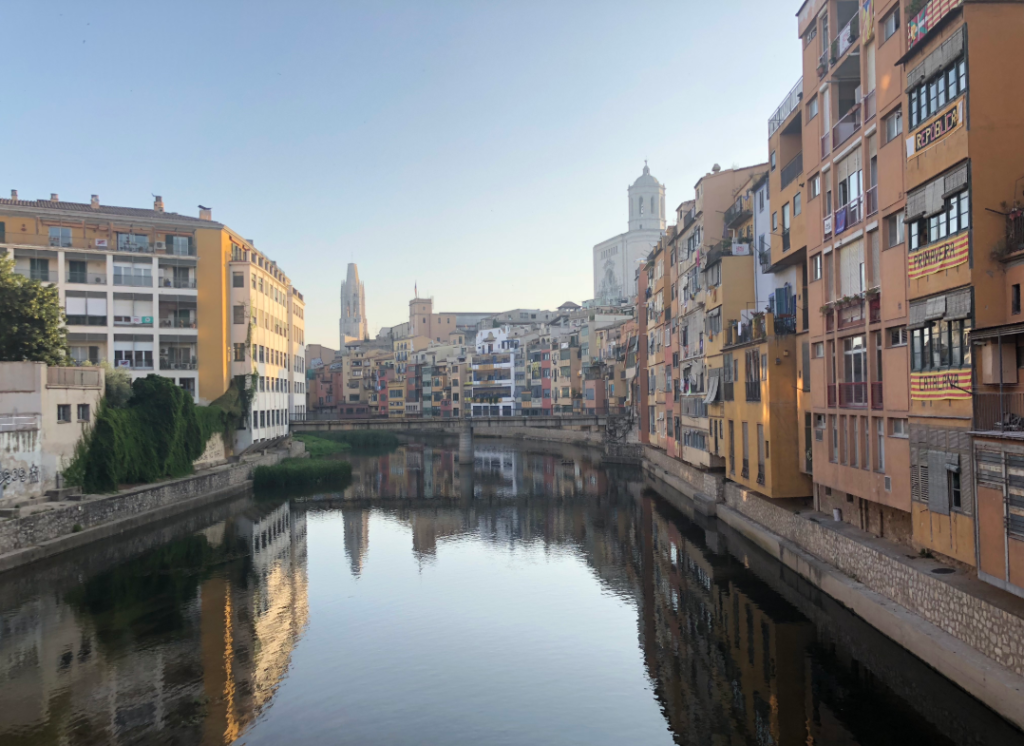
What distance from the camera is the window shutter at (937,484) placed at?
675 inches

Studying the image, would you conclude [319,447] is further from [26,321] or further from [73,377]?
[73,377]

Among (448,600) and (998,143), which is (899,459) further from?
(448,600)

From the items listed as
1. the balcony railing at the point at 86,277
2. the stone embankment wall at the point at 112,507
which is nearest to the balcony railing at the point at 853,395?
the stone embankment wall at the point at 112,507

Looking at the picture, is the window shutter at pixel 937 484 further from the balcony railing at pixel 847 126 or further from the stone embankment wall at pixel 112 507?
the stone embankment wall at pixel 112 507

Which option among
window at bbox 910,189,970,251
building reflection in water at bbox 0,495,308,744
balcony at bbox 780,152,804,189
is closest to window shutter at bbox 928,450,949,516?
window at bbox 910,189,970,251

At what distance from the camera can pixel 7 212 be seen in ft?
170

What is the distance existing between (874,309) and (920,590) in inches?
311

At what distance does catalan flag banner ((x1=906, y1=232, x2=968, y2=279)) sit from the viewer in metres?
16.4

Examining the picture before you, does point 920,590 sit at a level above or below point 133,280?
below

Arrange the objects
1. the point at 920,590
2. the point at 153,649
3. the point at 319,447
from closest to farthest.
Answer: the point at 920,590 < the point at 153,649 < the point at 319,447

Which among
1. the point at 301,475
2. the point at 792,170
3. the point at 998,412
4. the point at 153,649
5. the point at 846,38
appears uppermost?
the point at 846,38

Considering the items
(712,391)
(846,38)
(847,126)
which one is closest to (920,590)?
(847,126)

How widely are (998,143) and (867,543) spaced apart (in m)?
10.5

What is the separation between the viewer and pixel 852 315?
75.7 feet
